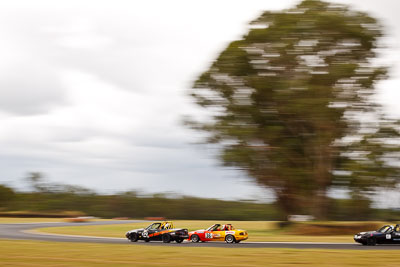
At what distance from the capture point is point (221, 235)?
97.3 feet

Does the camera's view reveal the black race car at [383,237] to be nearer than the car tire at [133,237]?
Yes

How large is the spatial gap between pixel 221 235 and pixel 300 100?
43.5ft

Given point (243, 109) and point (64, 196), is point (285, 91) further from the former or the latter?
point (64, 196)

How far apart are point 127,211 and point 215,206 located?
61.0 ft

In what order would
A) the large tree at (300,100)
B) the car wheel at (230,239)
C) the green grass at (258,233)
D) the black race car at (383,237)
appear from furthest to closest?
the large tree at (300,100)
the green grass at (258,233)
the car wheel at (230,239)
the black race car at (383,237)

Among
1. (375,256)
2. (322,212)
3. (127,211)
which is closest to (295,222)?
(322,212)

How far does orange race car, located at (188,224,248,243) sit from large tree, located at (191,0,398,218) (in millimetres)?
10648

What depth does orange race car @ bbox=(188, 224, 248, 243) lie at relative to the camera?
96.1 feet

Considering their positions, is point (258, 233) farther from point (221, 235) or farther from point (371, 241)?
point (371, 241)

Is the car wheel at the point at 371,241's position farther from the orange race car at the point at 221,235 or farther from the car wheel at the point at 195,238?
the car wheel at the point at 195,238

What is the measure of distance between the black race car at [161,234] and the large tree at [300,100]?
11083mm

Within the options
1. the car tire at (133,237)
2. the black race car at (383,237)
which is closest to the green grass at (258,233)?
the black race car at (383,237)

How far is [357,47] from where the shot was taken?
39.1 meters

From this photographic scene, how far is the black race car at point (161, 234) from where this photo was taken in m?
29.7
